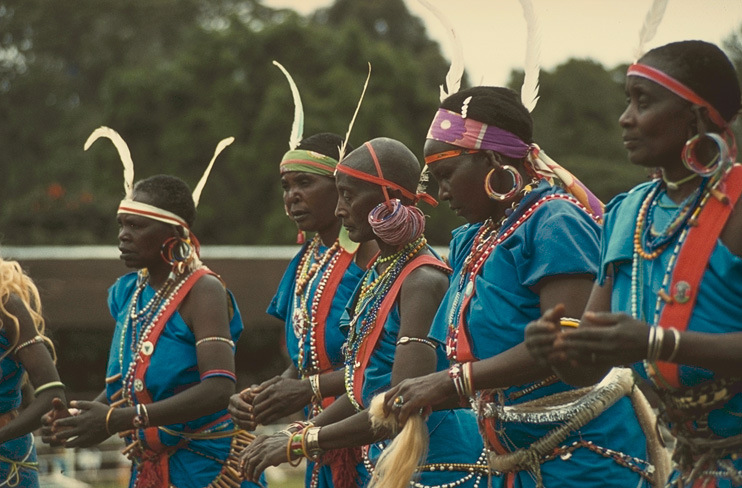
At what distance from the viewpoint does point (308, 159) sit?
Result: 6.72 m

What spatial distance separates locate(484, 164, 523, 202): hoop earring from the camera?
4.66 meters

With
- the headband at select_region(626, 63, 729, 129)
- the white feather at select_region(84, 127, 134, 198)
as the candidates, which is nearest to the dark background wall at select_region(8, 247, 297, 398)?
the white feather at select_region(84, 127, 134, 198)

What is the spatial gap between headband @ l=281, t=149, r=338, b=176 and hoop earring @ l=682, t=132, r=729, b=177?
3209 millimetres

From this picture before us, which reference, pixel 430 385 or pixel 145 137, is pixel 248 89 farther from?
pixel 430 385

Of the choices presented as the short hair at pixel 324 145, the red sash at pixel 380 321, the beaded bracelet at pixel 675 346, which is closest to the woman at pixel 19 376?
the short hair at pixel 324 145

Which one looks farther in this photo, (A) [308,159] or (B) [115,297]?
(B) [115,297]

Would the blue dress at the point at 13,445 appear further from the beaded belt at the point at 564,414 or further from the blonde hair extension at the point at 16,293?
the beaded belt at the point at 564,414

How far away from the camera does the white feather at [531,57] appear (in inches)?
197

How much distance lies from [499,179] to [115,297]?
10.9 ft

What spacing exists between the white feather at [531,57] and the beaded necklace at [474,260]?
0.57 m

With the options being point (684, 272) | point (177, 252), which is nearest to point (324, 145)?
point (177, 252)

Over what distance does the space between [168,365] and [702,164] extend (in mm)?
3681

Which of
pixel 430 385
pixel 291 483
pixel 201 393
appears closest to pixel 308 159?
pixel 201 393

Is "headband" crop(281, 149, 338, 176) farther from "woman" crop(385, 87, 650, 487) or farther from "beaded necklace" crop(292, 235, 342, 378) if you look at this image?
"woman" crop(385, 87, 650, 487)
